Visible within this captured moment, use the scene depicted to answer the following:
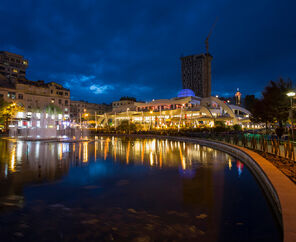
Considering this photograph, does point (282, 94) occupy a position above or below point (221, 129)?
above

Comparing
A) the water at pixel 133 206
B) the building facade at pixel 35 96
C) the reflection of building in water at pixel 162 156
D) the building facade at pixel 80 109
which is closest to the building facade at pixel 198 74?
the building facade at pixel 80 109

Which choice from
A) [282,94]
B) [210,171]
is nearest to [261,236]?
[210,171]

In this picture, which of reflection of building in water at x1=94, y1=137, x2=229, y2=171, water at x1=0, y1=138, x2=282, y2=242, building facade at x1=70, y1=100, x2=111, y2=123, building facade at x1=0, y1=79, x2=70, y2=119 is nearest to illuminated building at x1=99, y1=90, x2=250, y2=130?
building facade at x1=0, y1=79, x2=70, y2=119

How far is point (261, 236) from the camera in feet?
15.1

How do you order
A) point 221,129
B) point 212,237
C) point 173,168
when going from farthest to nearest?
point 221,129
point 173,168
point 212,237

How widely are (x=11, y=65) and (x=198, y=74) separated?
99400 millimetres

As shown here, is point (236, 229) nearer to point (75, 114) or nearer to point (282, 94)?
point (282, 94)

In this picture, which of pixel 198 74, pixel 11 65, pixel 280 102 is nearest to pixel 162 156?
pixel 280 102

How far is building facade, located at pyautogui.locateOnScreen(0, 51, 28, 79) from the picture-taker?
78.0m

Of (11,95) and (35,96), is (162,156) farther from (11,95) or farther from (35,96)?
(35,96)

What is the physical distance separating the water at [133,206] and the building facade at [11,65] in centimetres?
8250

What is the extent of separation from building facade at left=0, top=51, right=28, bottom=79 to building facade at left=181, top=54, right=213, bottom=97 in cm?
9088

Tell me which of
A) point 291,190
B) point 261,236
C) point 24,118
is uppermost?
point 24,118

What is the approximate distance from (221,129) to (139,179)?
1174 inches
